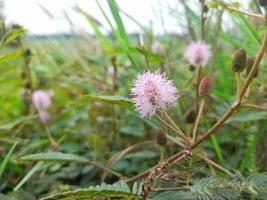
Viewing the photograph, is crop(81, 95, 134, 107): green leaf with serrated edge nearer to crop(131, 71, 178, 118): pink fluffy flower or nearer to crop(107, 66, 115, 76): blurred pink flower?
crop(131, 71, 178, 118): pink fluffy flower

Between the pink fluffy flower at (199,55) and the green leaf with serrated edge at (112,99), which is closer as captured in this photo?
the green leaf with serrated edge at (112,99)

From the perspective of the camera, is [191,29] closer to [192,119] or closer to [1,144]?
[1,144]

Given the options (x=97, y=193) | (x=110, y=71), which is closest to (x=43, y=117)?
(x=110, y=71)

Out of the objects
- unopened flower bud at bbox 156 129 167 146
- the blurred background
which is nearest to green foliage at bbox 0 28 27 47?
the blurred background

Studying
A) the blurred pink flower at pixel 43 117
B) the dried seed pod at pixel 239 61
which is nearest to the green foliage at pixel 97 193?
the dried seed pod at pixel 239 61

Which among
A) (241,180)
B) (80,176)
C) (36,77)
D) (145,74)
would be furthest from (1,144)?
(241,180)

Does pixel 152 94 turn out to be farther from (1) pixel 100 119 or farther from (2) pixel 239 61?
(1) pixel 100 119

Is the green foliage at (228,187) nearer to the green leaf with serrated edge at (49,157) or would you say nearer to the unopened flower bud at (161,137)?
the unopened flower bud at (161,137)
